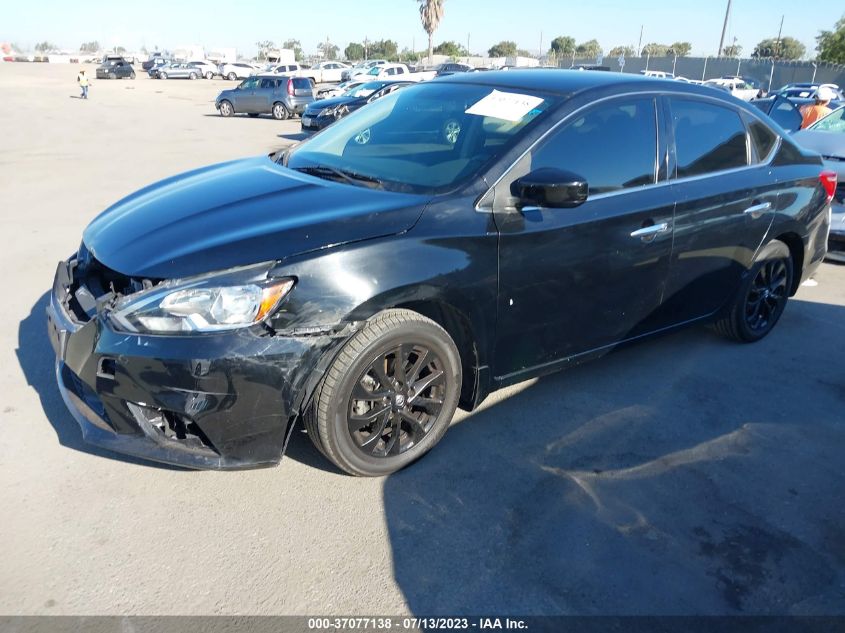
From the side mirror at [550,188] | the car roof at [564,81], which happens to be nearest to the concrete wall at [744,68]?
the car roof at [564,81]

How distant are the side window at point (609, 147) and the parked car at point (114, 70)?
5511 centimetres

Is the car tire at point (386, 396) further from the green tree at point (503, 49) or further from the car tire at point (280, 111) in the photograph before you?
the green tree at point (503, 49)

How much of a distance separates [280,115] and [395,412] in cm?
2221

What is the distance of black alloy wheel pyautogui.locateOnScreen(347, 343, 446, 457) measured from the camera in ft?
9.90

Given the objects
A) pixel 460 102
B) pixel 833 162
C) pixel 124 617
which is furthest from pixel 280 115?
pixel 124 617

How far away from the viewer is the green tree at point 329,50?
120 meters

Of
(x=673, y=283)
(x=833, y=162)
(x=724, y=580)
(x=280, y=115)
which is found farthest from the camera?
(x=280, y=115)

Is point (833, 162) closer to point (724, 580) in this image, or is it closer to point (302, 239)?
point (724, 580)

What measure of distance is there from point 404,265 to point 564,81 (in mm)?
1628

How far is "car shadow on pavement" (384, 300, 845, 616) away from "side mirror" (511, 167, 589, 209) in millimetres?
1228

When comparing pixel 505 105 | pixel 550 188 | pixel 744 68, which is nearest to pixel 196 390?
pixel 550 188

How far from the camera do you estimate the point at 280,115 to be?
927 inches

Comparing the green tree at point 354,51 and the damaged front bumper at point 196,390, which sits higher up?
the damaged front bumper at point 196,390

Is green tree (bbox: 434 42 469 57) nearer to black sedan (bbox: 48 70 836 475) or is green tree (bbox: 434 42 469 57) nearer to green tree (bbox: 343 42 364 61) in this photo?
green tree (bbox: 343 42 364 61)
